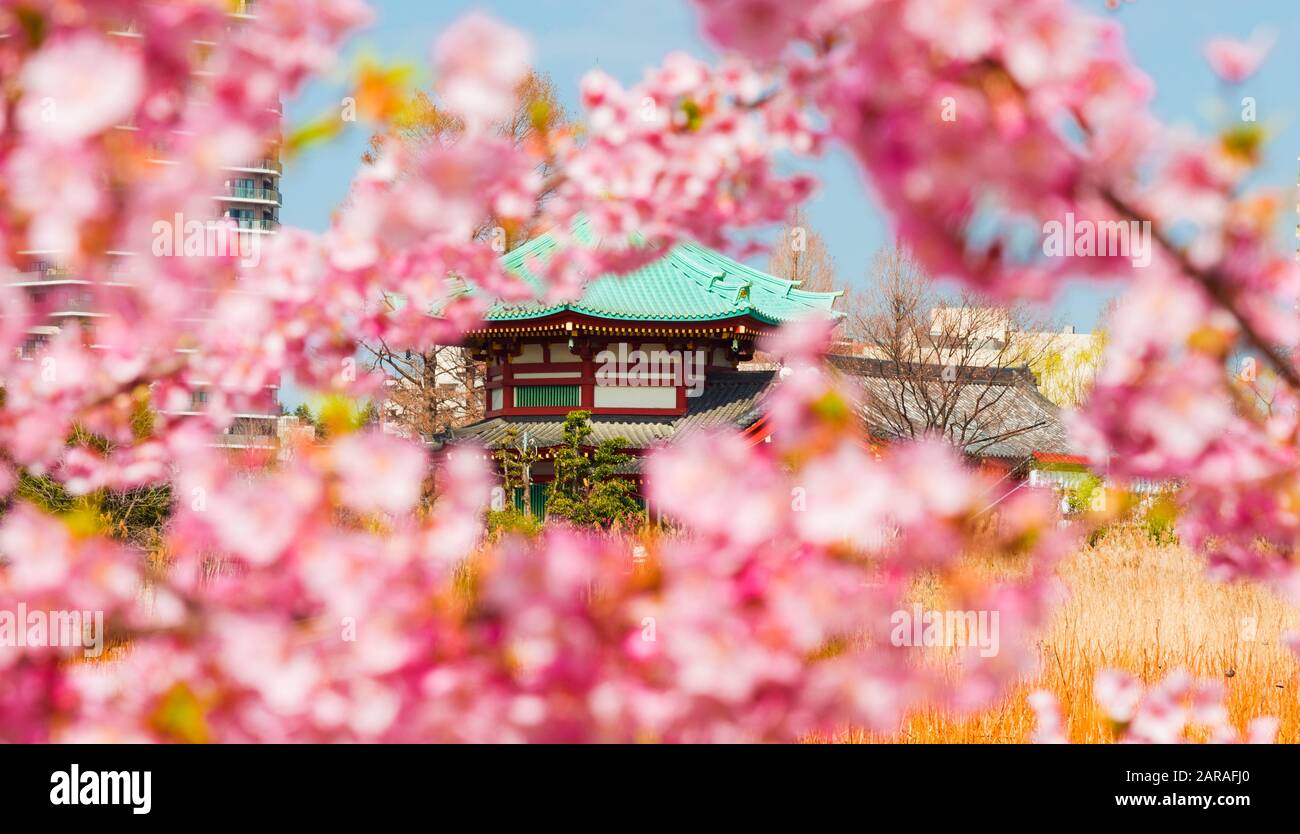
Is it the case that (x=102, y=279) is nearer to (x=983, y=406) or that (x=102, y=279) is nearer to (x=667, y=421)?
(x=667, y=421)

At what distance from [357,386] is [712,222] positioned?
3.32 feet

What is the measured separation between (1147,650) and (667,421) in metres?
9.33

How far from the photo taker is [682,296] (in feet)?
47.4

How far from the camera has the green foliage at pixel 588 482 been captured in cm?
1205

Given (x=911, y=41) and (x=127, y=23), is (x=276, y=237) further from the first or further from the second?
(x=911, y=41)

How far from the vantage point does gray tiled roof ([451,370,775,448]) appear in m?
13.8

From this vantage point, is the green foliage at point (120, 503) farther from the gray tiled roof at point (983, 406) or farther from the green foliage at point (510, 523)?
the gray tiled roof at point (983, 406)

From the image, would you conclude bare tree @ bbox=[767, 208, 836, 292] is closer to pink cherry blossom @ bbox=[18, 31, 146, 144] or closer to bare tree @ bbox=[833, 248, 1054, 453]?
bare tree @ bbox=[833, 248, 1054, 453]

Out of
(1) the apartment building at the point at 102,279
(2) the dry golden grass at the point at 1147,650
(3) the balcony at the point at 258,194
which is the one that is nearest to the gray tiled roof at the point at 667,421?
(2) the dry golden grass at the point at 1147,650

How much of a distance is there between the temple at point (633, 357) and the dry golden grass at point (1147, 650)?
19.9 feet
